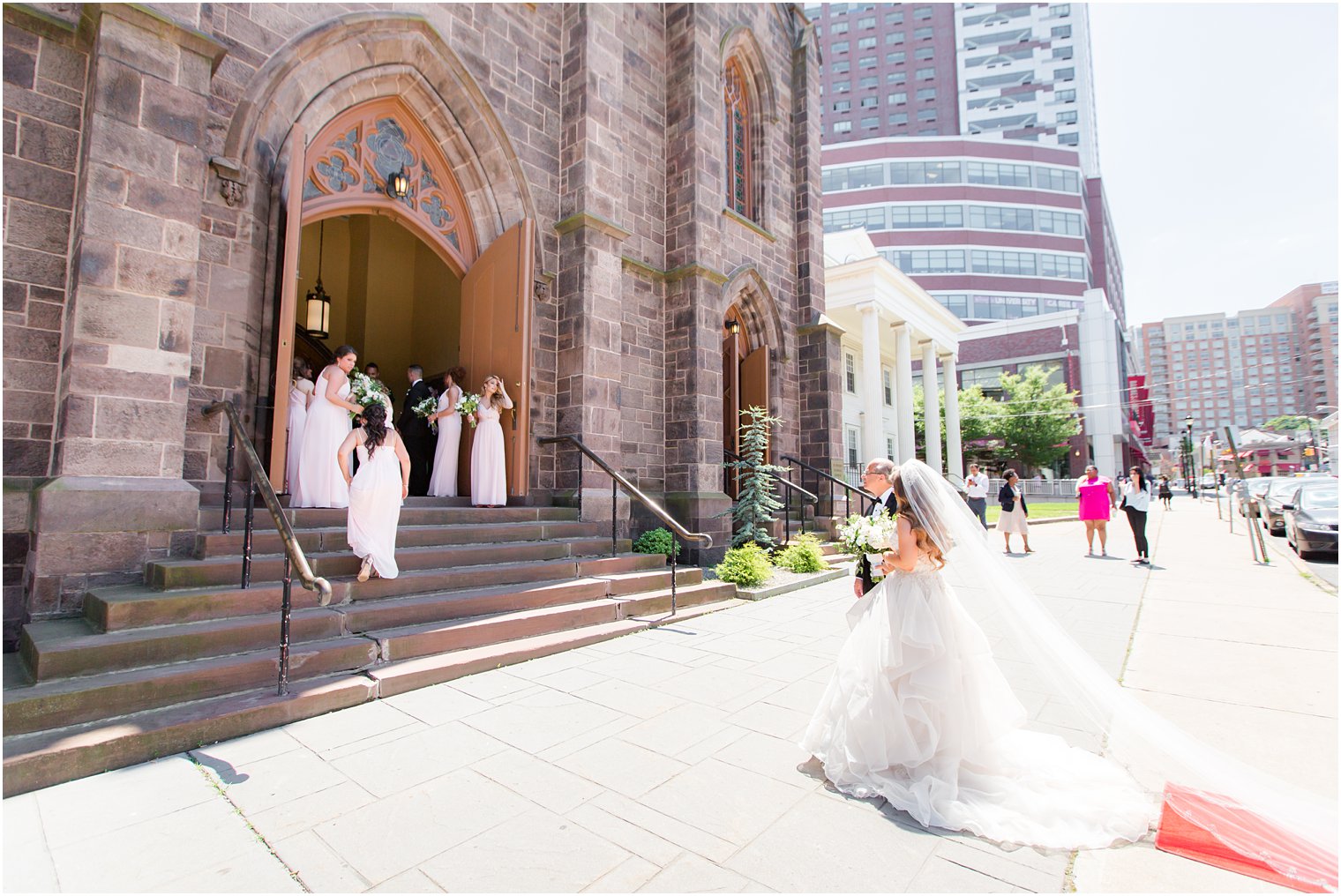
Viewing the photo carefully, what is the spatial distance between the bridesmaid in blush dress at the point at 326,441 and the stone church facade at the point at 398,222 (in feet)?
1.36

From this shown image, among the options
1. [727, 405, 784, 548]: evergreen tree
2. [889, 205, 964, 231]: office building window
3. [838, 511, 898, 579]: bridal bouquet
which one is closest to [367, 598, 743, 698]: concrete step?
[838, 511, 898, 579]: bridal bouquet

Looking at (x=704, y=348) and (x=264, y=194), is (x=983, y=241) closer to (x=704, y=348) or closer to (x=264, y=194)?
(x=704, y=348)

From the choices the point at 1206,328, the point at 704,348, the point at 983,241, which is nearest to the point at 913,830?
the point at 704,348

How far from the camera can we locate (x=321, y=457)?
6176 mm

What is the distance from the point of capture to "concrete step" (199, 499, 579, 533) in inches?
208

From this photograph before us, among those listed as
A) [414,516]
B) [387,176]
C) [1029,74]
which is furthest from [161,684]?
[1029,74]

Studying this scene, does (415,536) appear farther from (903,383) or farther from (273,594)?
(903,383)

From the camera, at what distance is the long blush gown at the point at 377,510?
5.05 metres

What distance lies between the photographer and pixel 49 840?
2486 mm

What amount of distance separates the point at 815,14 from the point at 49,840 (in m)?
91.6

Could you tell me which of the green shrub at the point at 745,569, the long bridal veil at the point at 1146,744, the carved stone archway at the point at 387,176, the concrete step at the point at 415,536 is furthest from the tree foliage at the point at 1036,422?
the long bridal veil at the point at 1146,744

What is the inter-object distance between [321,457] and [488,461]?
1919mm

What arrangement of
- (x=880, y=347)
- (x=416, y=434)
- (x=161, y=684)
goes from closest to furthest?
(x=161, y=684) < (x=416, y=434) < (x=880, y=347)

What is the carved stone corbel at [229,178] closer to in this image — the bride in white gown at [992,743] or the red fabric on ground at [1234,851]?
the bride in white gown at [992,743]
